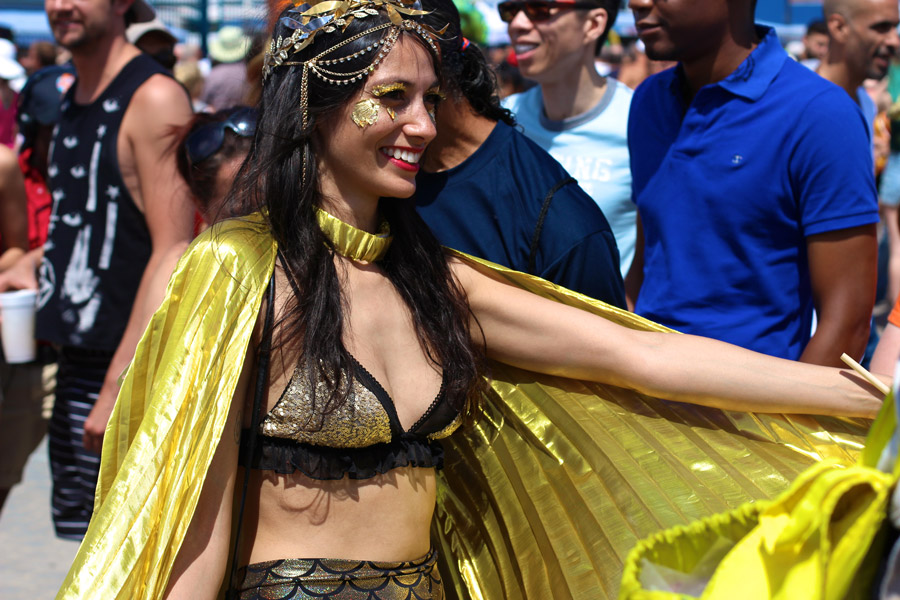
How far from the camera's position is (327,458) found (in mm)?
1979

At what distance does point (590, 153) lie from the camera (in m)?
4.29

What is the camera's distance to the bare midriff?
198 centimetres

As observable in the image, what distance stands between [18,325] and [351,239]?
213 centimetres

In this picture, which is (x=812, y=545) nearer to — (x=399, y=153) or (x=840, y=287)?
(x=399, y=153)

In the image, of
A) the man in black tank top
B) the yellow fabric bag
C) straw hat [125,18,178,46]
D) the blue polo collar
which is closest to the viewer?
the yellow fabric bag

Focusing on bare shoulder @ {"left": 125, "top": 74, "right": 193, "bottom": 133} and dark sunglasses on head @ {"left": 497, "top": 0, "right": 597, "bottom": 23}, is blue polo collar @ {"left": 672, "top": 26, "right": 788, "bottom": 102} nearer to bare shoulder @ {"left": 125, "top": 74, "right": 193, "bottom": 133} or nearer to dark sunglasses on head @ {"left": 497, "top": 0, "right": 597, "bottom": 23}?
dark sunglasses on head @ {"left": 497, "top": 0, "right": 597, "bottom": 23}

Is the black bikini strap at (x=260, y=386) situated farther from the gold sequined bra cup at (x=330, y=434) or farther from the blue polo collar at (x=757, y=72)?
the blue polo collar at (x=757, y=72)

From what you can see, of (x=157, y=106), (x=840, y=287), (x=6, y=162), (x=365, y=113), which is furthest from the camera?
(x=6, y=162)

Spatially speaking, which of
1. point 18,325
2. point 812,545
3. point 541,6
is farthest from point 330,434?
point 541,6

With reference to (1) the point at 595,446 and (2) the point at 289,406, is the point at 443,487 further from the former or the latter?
(2) the point at 289,406

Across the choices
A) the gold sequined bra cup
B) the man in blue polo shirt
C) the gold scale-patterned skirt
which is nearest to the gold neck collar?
the gold sequined bra cup

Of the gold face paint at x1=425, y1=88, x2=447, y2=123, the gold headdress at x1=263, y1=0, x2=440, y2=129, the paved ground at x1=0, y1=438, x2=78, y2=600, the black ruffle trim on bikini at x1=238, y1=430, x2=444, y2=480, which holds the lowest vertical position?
the paved ground at x1=0, y1=438, x2=78, y2=600

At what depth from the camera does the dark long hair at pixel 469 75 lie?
104 inches

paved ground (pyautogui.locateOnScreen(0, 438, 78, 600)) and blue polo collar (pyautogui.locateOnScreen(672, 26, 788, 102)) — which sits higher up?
blue polo collar (pyautogui.locateOnScreen(672, 26, 788, 102))
